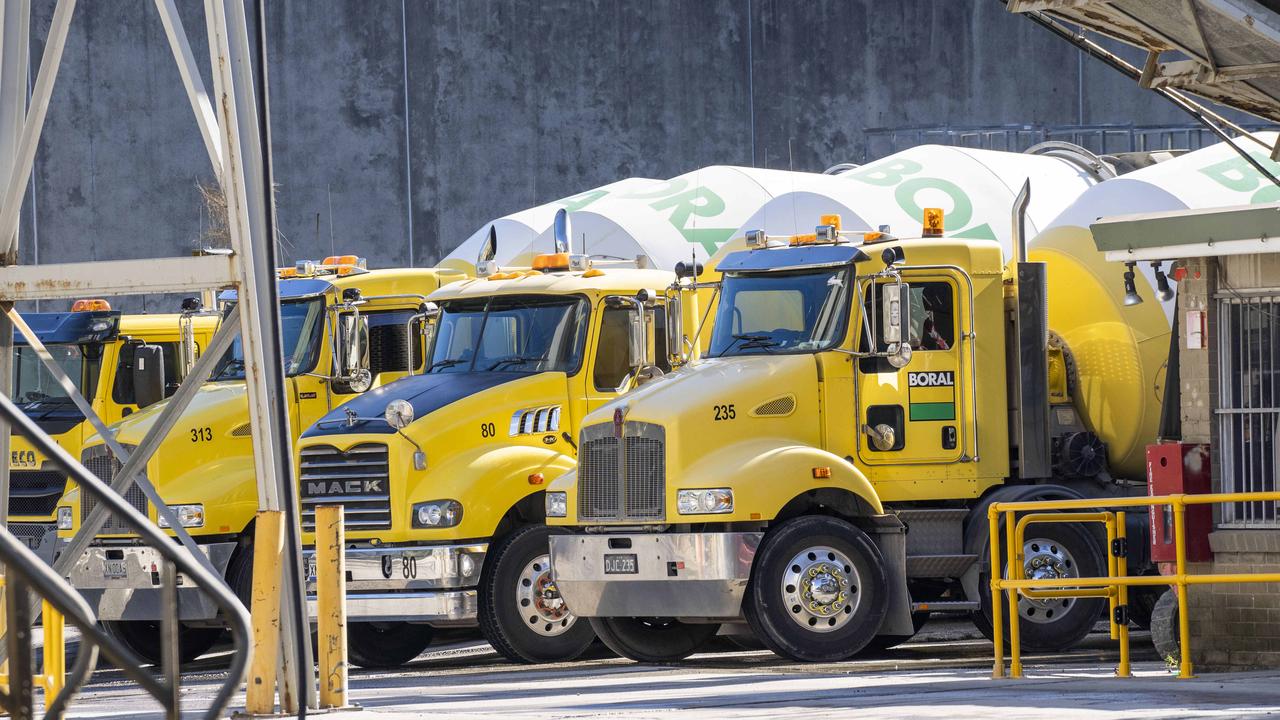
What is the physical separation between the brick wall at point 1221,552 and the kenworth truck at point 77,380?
31.8 ft

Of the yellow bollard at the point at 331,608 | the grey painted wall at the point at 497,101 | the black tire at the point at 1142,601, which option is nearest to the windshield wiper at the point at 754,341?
the black tire at the point at 1142,601

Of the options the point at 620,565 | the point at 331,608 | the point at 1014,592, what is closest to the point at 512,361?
the point at 620,565

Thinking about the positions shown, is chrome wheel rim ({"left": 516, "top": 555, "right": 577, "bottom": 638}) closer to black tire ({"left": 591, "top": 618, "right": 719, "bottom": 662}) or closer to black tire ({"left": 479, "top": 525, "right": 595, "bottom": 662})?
black tire ({"left": 479, "top": 525, "right": 595, "bottom": 662})

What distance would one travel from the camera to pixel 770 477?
14.3 meters

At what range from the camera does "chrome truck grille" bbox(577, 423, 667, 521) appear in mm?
14500

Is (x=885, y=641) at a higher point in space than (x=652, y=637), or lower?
lower

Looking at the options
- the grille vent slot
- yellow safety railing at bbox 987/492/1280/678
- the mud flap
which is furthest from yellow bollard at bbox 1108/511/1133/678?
the grille vent slot

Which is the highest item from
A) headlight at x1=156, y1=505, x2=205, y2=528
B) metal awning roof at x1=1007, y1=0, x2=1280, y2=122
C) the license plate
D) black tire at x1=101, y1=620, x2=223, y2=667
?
metal awning roof at x1=1007, y1=0, x2=1280, y2=122

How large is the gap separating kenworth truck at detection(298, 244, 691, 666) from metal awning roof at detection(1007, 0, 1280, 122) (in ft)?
19.0

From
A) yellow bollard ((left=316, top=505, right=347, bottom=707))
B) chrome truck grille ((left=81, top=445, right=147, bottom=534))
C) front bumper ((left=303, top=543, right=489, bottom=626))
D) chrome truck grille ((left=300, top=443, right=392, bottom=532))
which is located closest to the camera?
yellow bollard ((left=316, top=505, right=347, bottom=707))

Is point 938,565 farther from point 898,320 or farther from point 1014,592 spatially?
point 1014,592

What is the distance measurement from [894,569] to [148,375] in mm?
7974

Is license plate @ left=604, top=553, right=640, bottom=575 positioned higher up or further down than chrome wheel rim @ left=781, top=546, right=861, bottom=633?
higher up

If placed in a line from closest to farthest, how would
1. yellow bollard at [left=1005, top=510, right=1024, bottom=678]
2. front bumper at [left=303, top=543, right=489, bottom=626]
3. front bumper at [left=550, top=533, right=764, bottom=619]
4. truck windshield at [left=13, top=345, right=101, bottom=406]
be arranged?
yellow bollard at [left=1005, top=510, right=1024, bottom=678]
front bumper at [left=550, top=533, right=764, bottom=619]
front bumper at [left=303, top=543, right=489, bottom=626]
truck windshield at [left=13, top=345, right=101, bottom=406]
